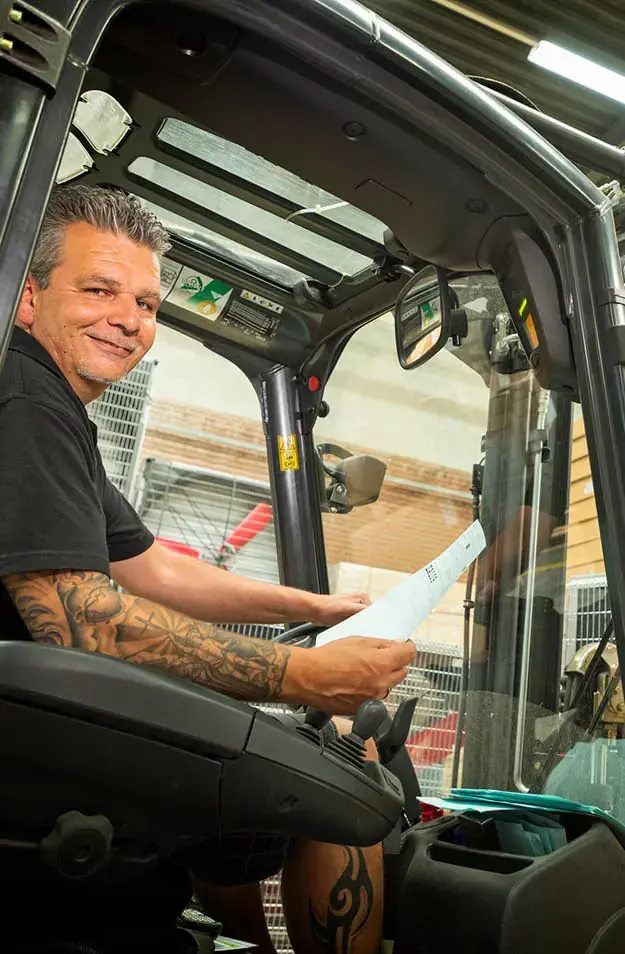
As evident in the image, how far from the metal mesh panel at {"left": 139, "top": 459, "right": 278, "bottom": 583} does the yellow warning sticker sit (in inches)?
14.2

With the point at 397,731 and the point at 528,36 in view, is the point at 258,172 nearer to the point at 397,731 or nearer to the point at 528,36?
the point at 397,731

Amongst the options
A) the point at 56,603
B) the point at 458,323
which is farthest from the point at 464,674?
the point at 56,603

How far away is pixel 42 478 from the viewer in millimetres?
1151

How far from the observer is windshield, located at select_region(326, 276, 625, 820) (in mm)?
1708

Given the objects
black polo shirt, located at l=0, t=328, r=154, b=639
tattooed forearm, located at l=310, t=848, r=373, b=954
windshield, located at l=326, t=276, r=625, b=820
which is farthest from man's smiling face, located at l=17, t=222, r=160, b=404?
tattooed forearm, located at l=310, t=848, r=373, b=954

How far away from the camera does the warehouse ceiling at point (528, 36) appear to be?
473 cm

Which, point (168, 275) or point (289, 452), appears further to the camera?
point (289, 452)

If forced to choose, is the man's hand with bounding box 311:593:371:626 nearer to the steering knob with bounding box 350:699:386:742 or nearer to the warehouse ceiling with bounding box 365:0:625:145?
the steering knob with bounding box 350:699:386:742

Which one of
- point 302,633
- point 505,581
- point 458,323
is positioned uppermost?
point 458,323

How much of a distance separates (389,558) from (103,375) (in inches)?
64.9

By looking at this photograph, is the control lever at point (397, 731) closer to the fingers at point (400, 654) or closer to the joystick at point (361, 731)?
the fingers at point (400, 654)

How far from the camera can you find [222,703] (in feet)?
3.19

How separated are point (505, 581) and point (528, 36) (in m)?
4.11

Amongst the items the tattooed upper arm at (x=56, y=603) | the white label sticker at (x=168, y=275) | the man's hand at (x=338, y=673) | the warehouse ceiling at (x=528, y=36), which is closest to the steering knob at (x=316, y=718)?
the man's hand at (x=338, y=673)
